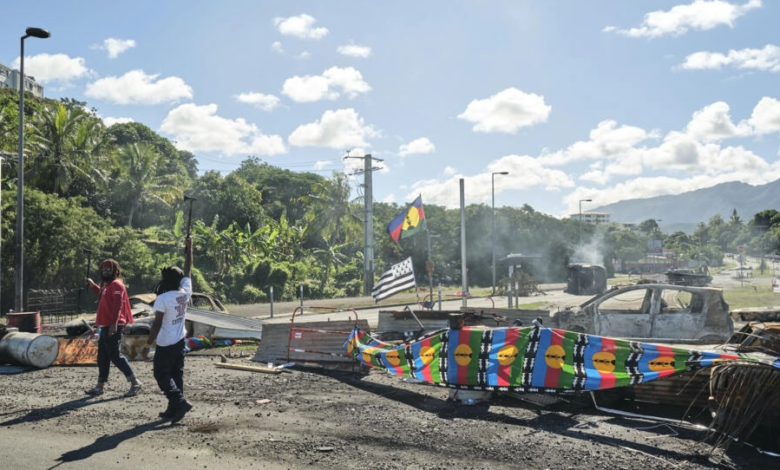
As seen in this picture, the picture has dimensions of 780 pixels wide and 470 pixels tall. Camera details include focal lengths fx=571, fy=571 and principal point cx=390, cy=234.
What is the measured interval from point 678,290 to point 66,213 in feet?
77.8

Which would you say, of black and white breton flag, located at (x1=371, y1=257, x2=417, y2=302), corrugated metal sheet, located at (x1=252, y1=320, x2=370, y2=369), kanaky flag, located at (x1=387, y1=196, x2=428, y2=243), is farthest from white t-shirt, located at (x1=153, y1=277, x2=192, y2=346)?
kanaky flag, located at (x1=387, y1=196, x2=428, y2=243)

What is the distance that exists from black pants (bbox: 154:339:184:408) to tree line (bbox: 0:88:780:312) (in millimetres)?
19951

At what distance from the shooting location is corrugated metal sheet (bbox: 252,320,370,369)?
1009 centimetres

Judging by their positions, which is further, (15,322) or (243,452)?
(15,322)

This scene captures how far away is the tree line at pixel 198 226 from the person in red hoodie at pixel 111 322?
18.3 meters

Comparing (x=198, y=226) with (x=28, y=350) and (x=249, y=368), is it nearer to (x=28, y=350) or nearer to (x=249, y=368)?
(x=28, y=350)

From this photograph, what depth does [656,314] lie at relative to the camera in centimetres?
1080

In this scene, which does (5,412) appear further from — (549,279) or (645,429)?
(549,279)

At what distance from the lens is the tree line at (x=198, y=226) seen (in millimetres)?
24500

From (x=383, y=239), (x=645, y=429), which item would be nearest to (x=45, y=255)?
(x=645, y=429)

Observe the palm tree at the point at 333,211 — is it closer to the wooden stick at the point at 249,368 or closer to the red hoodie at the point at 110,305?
the wooden stick at the point at 249,368

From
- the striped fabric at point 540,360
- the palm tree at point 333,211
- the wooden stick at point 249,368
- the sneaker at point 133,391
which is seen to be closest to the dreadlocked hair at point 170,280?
the sneaker at point 133,391

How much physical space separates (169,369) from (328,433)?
2.01 meters

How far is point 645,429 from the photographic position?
20.3 ft
